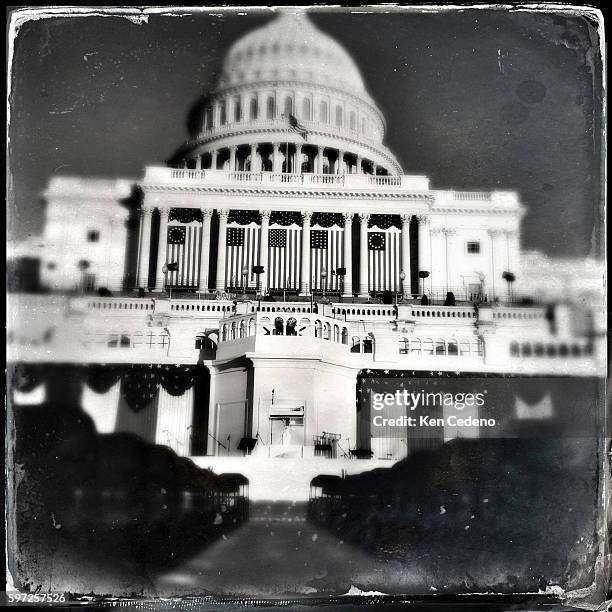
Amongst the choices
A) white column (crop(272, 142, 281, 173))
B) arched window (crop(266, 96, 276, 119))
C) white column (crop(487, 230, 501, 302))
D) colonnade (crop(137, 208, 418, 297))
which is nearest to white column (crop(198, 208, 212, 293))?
colonnade (crop(137, 208, 418, 297))

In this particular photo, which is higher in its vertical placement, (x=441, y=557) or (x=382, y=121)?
(x=382, y=121)

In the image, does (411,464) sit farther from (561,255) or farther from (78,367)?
(78,367)

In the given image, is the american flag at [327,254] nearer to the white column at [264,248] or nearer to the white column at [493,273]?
the white column at [264,248]

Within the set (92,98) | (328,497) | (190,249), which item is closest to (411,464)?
(328,497)

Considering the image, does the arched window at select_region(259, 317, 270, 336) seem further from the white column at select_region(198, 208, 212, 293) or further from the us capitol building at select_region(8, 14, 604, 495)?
the white column at select_region(198, 208, 212, 293)

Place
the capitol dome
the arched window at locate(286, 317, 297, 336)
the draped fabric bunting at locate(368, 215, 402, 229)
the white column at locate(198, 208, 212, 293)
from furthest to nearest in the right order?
1. the draped fabric bunting at locate(368, 215, 402, 229)
2. the white column at locate(198, 208, 212, 293)
3. the arched window at locate(286, 317, 297, 336)
4. the capitol dome

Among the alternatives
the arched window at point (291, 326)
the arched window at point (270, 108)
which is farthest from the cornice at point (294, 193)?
the arched window at point (291, 326)

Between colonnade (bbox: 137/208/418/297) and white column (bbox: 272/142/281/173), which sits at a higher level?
white column (bbox: 272/142/281/173)
